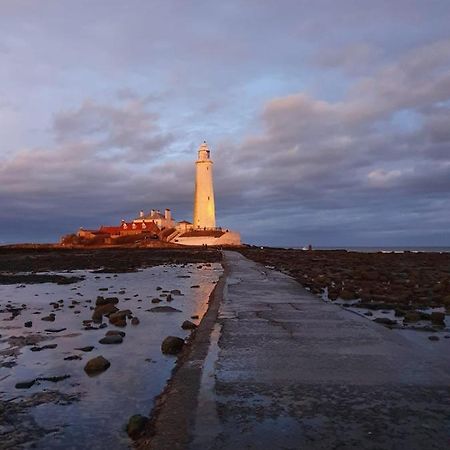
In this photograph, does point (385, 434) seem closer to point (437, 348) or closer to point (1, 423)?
point (1, 423)

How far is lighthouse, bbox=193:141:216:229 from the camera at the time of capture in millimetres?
78125

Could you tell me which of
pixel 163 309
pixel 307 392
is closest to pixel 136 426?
pixel 307 392

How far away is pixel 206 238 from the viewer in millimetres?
73688

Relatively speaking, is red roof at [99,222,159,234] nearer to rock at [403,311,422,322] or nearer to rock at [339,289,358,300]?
rock at [339,289,358,300]

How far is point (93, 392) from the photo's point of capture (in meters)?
5.62

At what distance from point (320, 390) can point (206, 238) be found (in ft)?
227

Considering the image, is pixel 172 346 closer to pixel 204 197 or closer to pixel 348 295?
pixel 348 295

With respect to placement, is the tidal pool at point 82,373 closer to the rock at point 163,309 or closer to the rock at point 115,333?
the rock at point 115,333

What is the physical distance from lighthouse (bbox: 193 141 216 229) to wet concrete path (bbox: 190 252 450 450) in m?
69.9

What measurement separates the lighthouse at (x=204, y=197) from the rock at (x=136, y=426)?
7365 centimetres

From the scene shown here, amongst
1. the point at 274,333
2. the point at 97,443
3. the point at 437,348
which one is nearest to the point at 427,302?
the point at 437,348

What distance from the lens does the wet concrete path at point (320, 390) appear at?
3.60 metres

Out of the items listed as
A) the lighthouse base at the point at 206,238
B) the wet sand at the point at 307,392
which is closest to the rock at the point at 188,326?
the wet sand at the point at 307,392

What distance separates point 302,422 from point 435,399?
1.31 meters
